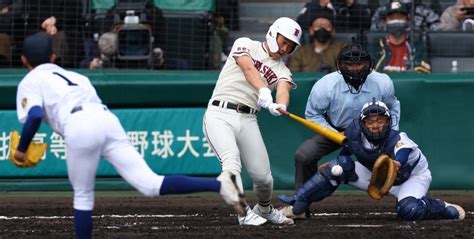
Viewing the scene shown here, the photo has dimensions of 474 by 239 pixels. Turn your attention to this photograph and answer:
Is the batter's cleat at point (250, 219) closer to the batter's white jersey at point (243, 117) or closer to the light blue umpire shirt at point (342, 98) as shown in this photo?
the batter's white jersey at point (243, 117)

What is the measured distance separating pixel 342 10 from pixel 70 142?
6.43 metres

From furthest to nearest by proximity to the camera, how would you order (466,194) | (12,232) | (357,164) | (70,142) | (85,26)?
(85,26) → (466,194) → (357,164) → (12,232) → (70,142)

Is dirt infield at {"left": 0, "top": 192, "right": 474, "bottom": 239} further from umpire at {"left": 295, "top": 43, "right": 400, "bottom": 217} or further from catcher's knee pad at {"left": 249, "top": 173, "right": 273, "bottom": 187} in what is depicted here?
umpire at {"left": 295, "top": 43, "right": 400, "bottom": 217}

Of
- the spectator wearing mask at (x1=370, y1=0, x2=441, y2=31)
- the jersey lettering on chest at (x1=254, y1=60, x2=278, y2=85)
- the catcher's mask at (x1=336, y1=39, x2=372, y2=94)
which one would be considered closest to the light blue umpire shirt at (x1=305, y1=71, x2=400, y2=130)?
the catcher's mask at (x1=336, y1=39, x2=372, y2=94)

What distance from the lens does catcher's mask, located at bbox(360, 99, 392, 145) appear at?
8969 millimetres

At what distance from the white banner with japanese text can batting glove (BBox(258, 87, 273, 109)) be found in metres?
Answer: 3.34

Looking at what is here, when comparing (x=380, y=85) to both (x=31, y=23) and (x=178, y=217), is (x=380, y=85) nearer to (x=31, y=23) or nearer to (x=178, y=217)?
(x=178, y=217)

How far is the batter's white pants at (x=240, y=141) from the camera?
28.9ft

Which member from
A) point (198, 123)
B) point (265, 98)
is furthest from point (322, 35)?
point (265, 98)

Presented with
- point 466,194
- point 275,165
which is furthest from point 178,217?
point 466,194

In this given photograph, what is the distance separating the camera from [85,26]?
12750 millimetres

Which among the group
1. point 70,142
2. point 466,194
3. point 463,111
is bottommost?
point 466,194

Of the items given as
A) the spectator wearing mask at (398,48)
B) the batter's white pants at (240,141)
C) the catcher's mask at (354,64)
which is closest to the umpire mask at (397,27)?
the spectator wearing mask at (398,48)

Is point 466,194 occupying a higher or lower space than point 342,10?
lower
